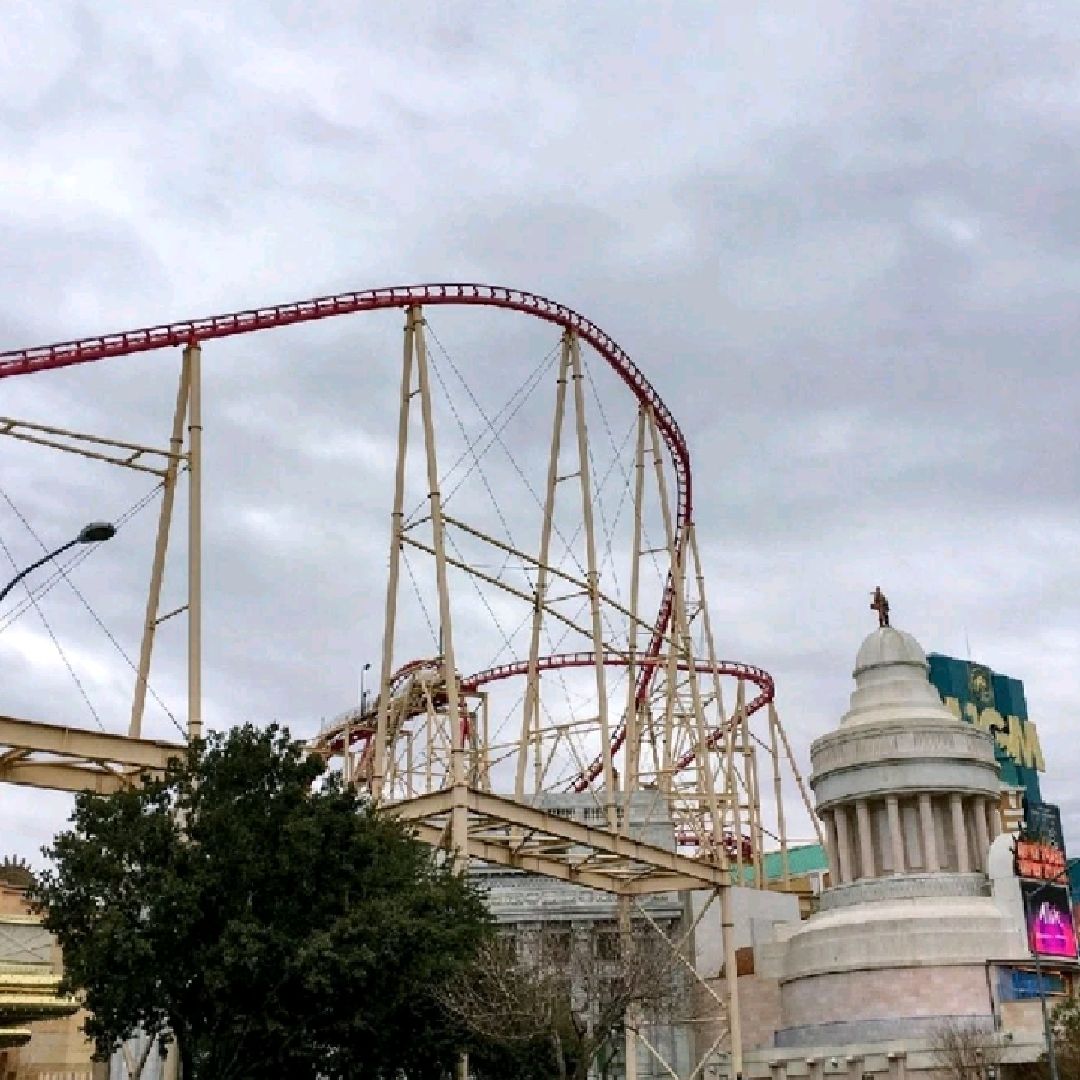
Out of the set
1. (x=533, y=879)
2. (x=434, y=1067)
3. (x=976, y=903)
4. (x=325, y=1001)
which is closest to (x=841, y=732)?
(x=976, y=903)

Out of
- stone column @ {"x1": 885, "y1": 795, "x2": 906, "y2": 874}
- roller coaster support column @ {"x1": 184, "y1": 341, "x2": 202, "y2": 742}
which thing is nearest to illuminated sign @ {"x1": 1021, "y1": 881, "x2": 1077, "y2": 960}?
stone column @ {"x1": 885, "y1": 795, "x2": 906, "y2": 874}

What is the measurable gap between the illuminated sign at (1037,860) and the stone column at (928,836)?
2580 mm

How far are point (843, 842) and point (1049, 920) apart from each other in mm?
7228

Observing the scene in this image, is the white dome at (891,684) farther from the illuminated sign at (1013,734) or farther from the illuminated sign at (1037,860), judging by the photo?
the illuminated sign at (1013,734)

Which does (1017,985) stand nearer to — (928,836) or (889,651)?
(928,836)

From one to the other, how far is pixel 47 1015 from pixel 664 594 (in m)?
28.8

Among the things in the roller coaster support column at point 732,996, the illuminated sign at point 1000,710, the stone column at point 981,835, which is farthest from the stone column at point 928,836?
the illuminated sign at point 1000,710

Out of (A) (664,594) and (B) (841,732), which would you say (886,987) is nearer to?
(B) (841,732)

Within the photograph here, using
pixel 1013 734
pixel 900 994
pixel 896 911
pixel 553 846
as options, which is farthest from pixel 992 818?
→ pixel 1013 734

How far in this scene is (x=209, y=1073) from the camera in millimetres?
24172

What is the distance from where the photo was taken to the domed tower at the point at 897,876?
43.5 meters

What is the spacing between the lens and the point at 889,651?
5262 centimetres

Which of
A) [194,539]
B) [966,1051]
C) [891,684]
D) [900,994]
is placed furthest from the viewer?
[891,684]

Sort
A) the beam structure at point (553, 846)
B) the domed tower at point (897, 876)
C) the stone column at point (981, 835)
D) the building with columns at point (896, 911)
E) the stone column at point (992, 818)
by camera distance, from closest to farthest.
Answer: the beam structure at point (553, 846)
the building with columns at point (896, 911)
the domed tower at point (897, 876)
the stone column at point (981, 835)
the stone column at point (992, 818)
